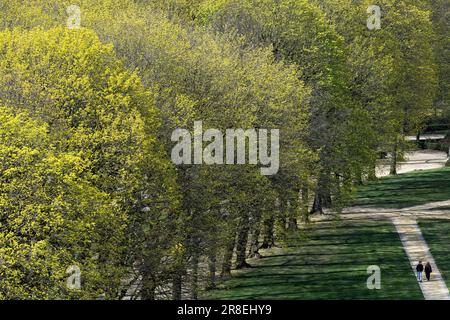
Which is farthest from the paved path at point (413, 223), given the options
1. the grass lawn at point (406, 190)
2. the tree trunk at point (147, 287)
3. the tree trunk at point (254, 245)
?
the tree trunk at point (147, 287)

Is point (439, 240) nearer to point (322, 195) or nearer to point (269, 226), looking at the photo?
point (322, 195)

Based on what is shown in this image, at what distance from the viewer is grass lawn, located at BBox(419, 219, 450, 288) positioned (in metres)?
79.7

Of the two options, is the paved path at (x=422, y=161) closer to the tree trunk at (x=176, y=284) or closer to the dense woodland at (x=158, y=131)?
the dense woodland at (x=158, y=131)

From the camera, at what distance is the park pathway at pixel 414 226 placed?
71.8m

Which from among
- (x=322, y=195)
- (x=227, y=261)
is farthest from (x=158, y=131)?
(x=322, y=195)

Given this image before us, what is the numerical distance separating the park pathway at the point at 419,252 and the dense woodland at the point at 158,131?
5.86 metres

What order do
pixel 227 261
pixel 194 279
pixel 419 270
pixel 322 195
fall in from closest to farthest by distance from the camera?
pixel 194 279, pixel 227 261, pixel 419 270, pixel 322 195

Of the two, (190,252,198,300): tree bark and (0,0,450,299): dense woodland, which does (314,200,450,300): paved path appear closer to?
(0,0,450,299): dense woodland

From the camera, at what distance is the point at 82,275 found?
1870 inches

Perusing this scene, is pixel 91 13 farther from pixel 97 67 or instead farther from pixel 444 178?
pixel 444 178

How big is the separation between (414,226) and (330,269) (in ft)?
70.1

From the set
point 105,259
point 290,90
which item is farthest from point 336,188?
point 105,259

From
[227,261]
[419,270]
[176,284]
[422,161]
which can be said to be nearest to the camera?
[176,284]

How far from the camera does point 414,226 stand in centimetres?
9750
